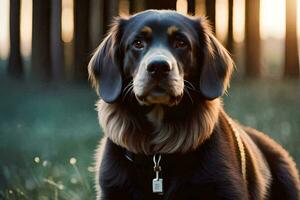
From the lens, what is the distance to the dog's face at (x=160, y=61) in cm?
450

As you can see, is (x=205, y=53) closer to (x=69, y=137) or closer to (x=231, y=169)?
(x=231, y=169)

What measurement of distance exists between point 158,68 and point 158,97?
19cm

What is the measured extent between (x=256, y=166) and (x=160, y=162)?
2.51ft

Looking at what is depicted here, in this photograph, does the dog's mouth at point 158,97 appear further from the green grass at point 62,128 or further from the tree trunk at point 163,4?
the tree trunk at point 163,4

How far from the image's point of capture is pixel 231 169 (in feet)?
15.4

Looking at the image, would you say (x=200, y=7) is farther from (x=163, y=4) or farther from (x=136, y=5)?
(x=163, y=4)

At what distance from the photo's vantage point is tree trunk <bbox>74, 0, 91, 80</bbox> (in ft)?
40.9

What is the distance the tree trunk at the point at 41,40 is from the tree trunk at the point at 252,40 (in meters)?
3.85

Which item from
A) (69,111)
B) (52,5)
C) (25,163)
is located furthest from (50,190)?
(52,5)

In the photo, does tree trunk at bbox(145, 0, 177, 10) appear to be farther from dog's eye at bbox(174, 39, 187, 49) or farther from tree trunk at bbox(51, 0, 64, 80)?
dog's eye at bbox(174, 39, 187, 49)

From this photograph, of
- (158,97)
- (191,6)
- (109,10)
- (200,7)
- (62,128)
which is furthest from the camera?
(200,7)

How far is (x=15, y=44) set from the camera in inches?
504

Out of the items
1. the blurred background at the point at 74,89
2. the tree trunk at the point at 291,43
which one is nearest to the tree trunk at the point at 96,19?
the blurred background at the point at 74,89

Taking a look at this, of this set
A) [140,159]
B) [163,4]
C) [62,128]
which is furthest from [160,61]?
[163,4]
